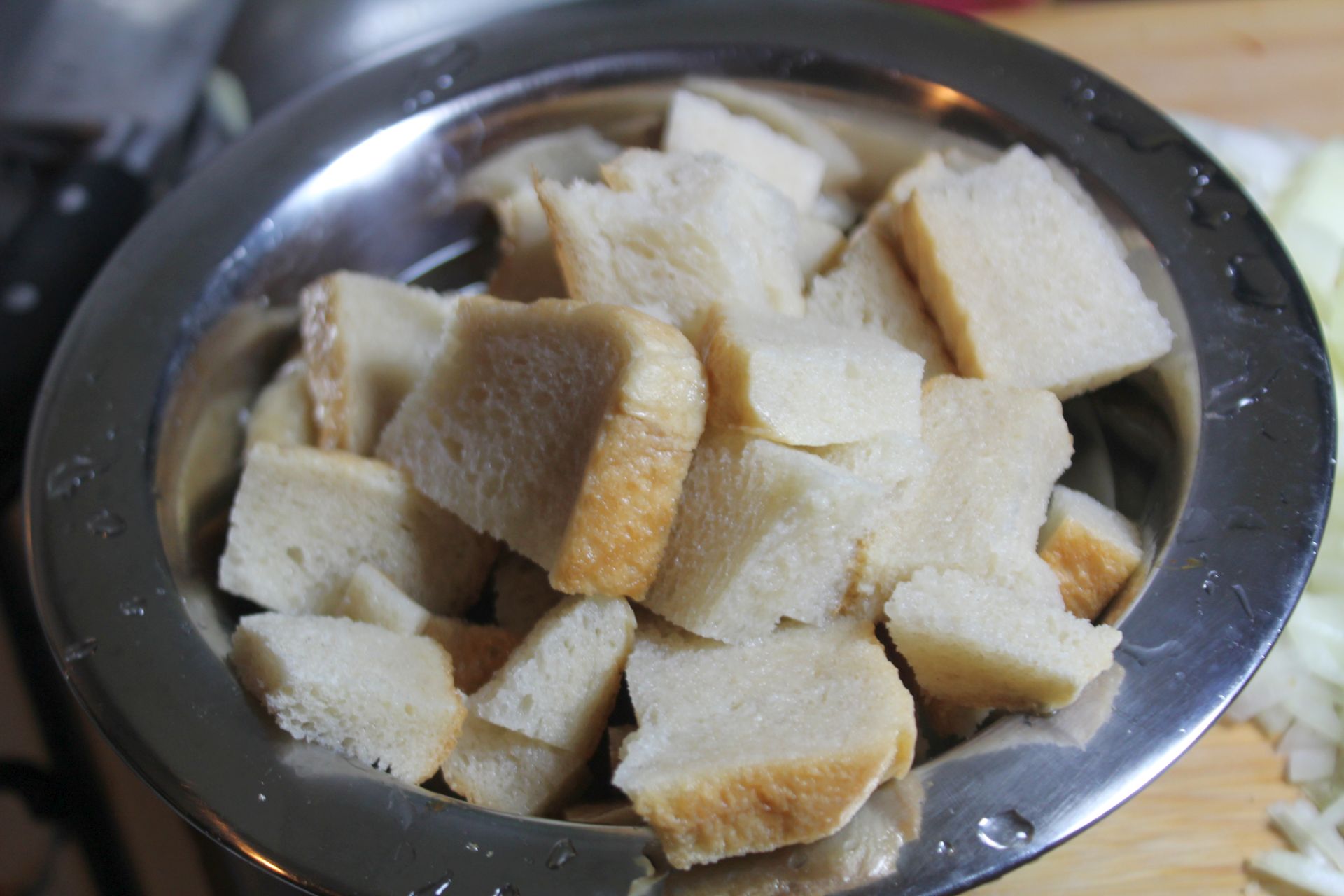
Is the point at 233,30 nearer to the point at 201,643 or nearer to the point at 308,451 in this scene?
the point at 308,451

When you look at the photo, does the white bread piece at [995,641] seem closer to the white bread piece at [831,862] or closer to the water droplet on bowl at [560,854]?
the white bread piece at [831,862]

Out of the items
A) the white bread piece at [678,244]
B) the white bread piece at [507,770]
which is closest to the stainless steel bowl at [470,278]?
the white bread piece at [507,770]

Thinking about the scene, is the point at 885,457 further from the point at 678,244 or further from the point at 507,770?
the point at 507,770

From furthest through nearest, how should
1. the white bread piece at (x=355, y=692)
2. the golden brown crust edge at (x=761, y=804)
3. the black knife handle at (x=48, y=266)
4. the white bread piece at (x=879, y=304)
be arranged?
the black knife handle at (x=48, y=266)
the white bread piece at (x=879, y=304)
the white bread piece at (x=355, y=692)
the golden brown crust edge at (x=761, y=804)

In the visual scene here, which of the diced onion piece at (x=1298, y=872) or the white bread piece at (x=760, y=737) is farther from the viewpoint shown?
the diced onion piece at (x=1298, y=872)

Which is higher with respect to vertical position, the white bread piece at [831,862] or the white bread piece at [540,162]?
the white bread piece at [540,162]

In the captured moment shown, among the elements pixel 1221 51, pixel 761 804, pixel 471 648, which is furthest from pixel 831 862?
pixel 1221 51
